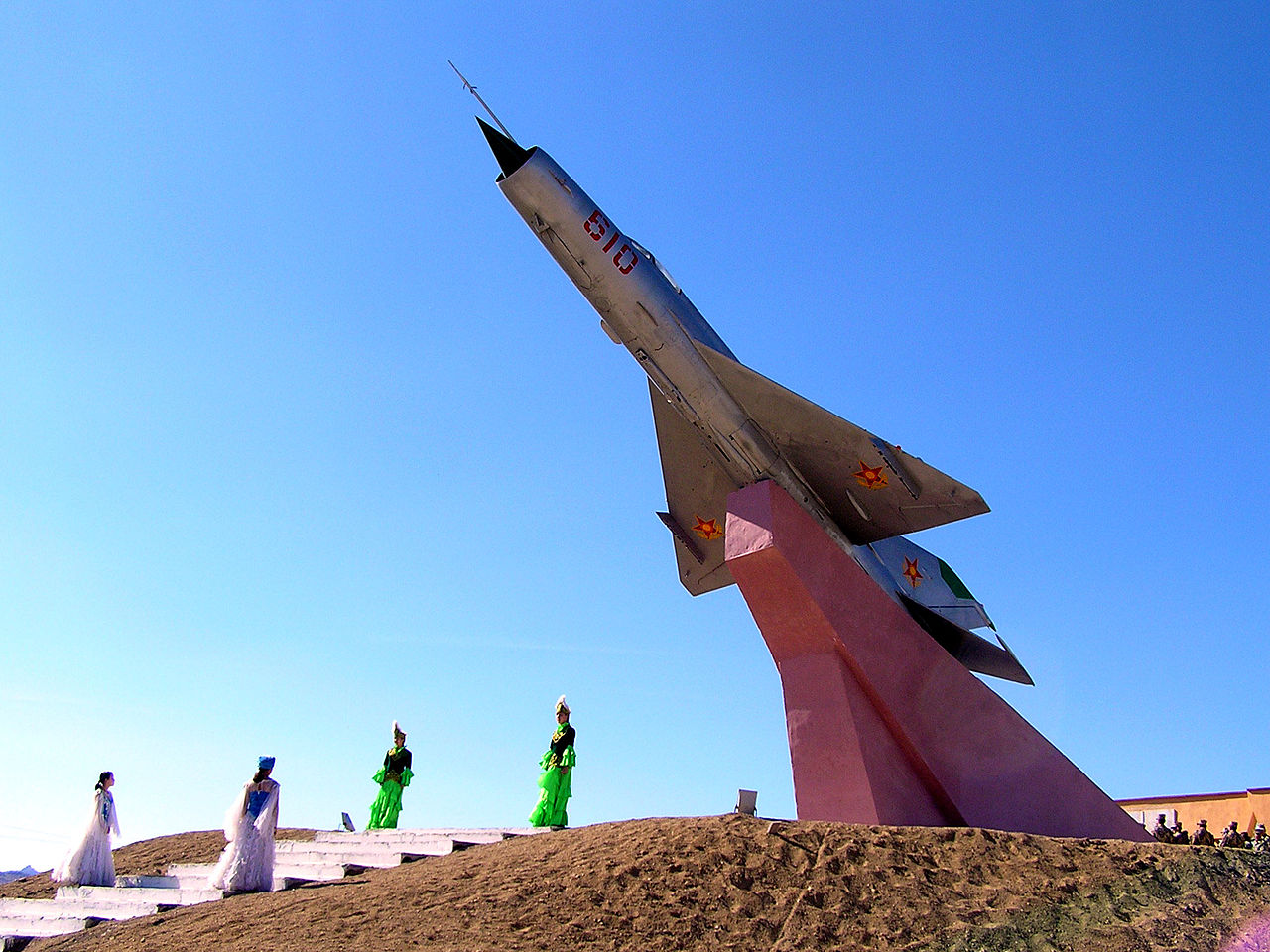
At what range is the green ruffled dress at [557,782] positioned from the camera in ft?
35.7

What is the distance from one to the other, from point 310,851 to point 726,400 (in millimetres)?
6568

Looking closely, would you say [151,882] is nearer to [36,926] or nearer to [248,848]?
[36,926]

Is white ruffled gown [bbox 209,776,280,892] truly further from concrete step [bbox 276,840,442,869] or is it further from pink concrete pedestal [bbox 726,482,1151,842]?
pink concrete pedestal [bbox 726,482,1151,842]

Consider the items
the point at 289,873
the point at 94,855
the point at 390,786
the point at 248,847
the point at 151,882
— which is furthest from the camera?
the point at 390,786

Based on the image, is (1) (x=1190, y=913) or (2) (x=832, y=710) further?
(2) (x=832, y=710)

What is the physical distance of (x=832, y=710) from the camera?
1031cm

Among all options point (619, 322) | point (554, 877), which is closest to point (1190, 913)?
point (554, 877)

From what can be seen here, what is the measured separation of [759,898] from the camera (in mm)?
7199

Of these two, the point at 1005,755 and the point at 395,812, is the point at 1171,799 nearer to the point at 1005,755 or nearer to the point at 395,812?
the point at 1005,755

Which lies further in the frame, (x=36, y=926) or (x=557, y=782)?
(x=557, y=782)

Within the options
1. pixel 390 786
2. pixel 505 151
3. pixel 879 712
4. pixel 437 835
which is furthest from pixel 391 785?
pixel 505 151

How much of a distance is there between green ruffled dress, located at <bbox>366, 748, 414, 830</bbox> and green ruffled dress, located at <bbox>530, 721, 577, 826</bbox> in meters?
2.67

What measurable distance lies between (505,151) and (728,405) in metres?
3.83

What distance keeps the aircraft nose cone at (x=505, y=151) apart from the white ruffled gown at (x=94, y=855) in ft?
26.7
